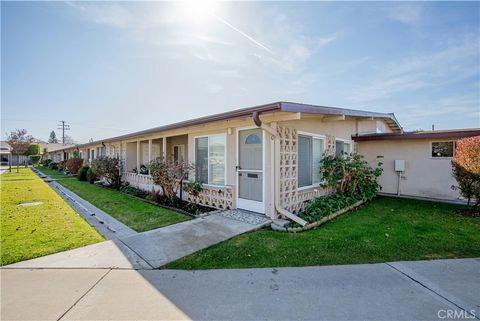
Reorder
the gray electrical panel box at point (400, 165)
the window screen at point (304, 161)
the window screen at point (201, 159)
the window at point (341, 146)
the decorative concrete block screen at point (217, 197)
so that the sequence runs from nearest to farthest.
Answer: the decorative concrete block screen at point (217, 197) < the window screen at point (304, 161) < the window screen at point (201, 159) < the window at point (341, 146) < the gray electrical panel box at point (400, 165)

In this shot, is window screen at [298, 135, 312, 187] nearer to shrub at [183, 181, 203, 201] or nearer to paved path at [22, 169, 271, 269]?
paved path at [22, 169, 271, 269]

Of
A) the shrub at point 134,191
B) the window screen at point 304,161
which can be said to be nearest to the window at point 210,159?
the window screen at point 304,161

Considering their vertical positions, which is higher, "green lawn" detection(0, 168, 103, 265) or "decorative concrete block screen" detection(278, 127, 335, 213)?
"decorative concrete block screen" detection(278, 127, 335, 213)

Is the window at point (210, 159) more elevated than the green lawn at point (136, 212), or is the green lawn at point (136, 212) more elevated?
the window at point (210, 159)

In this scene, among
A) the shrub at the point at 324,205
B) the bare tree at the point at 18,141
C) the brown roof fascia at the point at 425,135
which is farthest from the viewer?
the bare tree at the point at 18,141

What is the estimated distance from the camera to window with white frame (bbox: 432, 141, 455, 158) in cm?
898

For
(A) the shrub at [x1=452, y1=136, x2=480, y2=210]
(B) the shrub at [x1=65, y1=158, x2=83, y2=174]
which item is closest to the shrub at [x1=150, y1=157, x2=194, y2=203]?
(A) the shrub at [x1=452, y1=136, x2=480, y2=210]

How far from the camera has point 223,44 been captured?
921 centimetres

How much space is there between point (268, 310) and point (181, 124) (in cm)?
692

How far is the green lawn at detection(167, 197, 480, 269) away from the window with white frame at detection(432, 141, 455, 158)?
135 inches

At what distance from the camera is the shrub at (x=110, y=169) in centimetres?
1320

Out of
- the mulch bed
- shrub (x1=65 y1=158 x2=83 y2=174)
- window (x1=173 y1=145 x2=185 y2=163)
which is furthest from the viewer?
shrub (x1=65 y1=158 x2=83 y2=174)

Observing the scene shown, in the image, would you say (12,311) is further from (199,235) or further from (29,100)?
(29,100)

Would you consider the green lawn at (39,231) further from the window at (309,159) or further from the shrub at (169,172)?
the window at (309,159)
